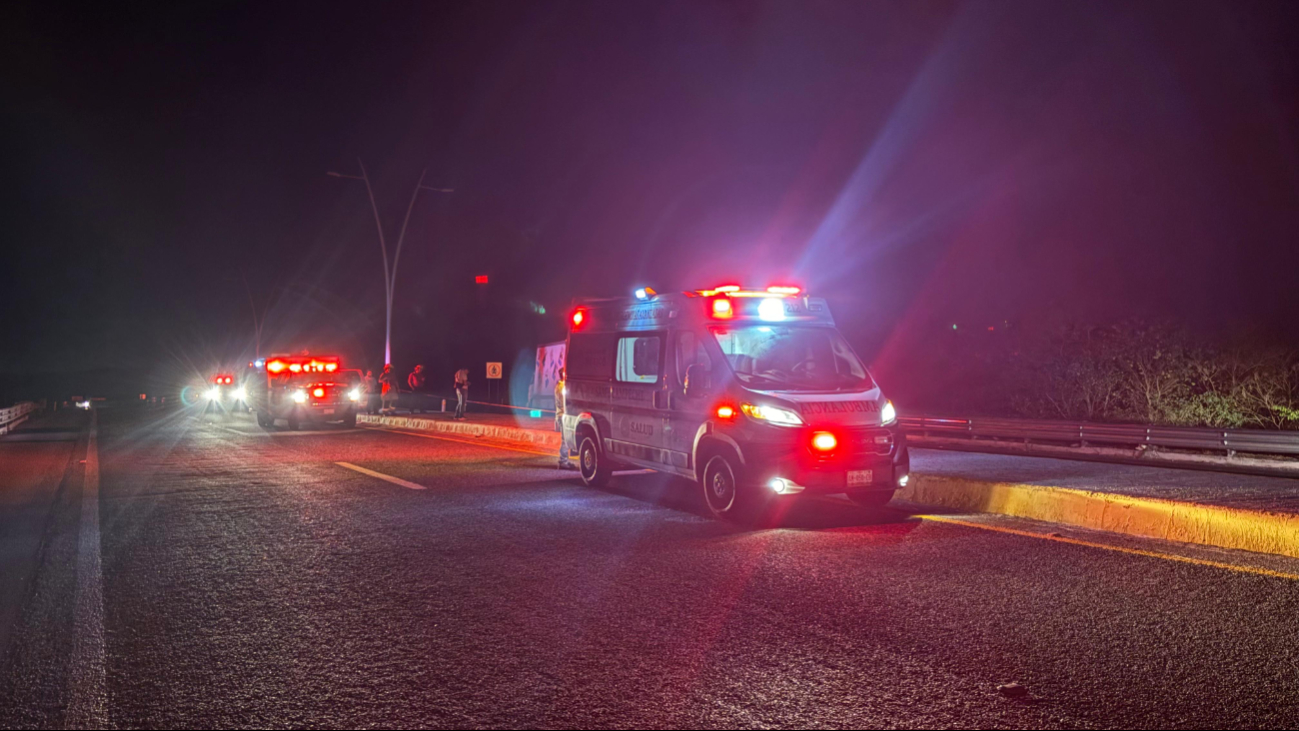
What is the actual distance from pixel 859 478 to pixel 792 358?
152cm

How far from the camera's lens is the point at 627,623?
5.74 meters

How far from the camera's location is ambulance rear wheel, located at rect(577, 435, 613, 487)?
39.9 feet

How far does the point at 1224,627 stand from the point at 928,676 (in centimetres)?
204

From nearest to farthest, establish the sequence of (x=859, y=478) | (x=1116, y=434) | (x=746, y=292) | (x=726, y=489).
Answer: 1. (x=859, y=478)
2. (x=726, y=489)
3. (x=746, y=292)
4. (x=1116, y=434)

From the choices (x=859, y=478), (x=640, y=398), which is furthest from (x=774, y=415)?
(x=640, y=398)

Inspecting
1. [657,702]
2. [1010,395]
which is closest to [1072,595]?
[657,702]

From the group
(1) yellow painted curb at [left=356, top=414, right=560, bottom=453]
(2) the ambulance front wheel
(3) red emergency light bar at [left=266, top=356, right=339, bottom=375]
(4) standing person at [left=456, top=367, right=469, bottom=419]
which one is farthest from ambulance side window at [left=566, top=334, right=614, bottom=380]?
(3) red emergency light bar at [left=266, top=356, right=339, bottom=375]

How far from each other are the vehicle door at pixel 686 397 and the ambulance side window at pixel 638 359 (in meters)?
0.36

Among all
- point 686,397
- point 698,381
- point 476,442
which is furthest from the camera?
point 476,442

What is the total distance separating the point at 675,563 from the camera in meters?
7.50

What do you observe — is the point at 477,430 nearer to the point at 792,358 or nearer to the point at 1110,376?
the point at 792,358

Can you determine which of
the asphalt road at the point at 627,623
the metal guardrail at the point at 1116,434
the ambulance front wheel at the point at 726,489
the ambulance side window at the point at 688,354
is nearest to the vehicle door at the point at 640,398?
the ambulance side window at the point at 688,354

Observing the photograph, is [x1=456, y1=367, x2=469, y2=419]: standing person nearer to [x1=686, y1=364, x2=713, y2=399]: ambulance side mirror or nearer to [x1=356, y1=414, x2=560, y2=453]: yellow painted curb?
[x1=356, y1=414, x2=560, y2=453]: yellow painted curb

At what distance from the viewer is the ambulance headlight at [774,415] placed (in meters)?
9.22
